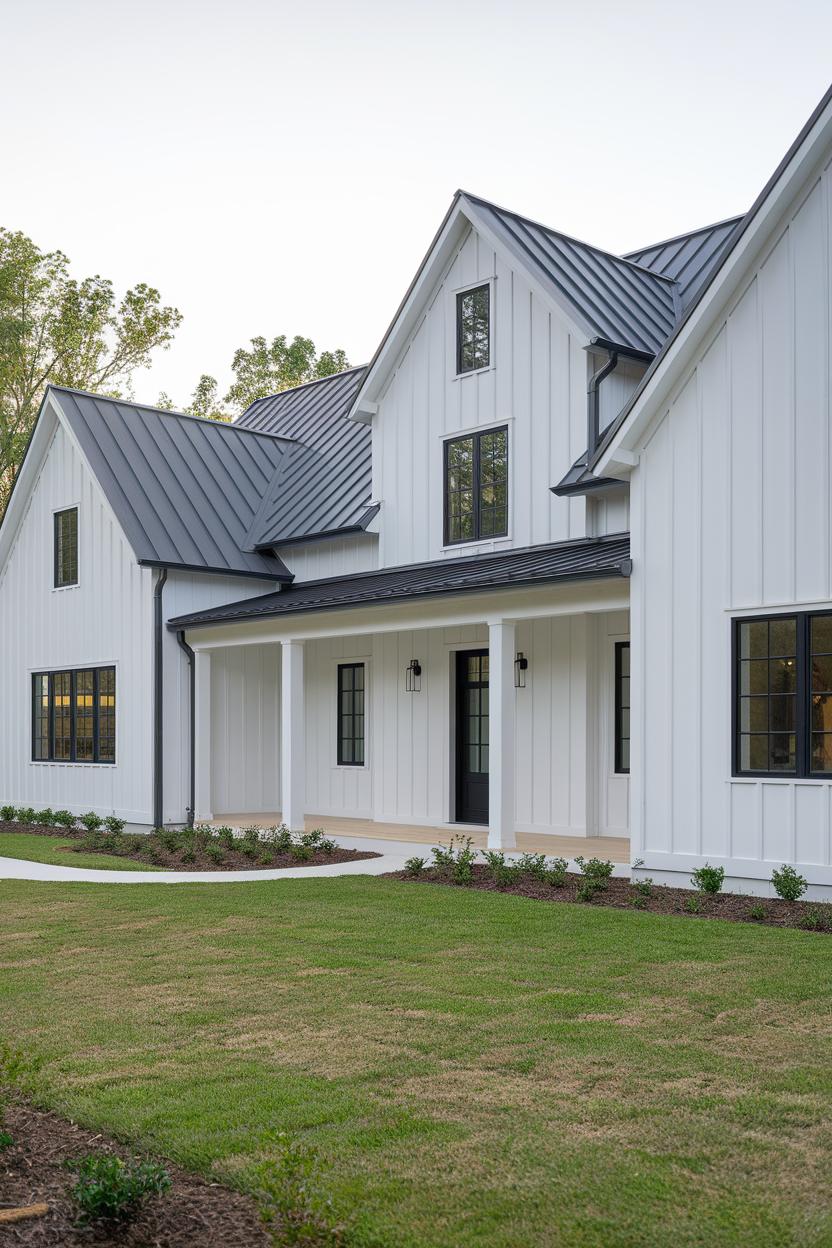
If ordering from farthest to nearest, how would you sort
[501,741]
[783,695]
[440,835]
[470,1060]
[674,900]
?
[440,835], [501,741], [783,695], [674,900], [470,1060]

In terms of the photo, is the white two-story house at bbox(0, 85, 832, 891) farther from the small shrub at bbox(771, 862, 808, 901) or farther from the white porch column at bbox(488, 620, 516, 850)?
the small shrub at bbox(771, 862, 808, 901)

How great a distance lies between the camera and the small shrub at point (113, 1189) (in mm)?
3711

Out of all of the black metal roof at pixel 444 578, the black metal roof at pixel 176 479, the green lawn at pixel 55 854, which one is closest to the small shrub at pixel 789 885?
the black metal roof at pixel 444 578

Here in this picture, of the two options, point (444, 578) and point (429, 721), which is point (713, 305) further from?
point (429, 721)

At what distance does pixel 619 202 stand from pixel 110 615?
13916mm

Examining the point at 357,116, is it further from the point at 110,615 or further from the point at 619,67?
the point at 110,615

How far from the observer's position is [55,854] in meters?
14.4

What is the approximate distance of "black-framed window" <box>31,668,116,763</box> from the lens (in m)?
19.1

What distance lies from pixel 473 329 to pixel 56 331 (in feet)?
71.5

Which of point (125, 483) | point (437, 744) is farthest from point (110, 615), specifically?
point (437, 744)

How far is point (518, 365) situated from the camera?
619 inches

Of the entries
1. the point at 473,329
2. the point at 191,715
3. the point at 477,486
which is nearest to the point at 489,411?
the point at 477,486

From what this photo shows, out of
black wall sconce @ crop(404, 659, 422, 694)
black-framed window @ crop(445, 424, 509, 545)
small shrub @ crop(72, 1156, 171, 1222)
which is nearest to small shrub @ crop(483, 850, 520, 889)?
black wall sconce @ crop(404, 659, 422, 694)

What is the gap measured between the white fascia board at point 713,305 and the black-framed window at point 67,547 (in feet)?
36.6
